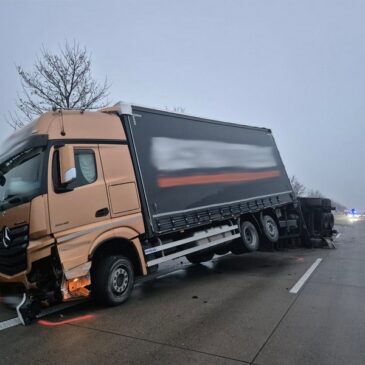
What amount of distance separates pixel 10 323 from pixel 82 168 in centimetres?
244

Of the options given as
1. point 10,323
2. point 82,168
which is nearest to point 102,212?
point 82,168

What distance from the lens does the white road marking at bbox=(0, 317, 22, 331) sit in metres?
5.34

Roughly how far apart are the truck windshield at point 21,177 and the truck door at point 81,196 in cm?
20

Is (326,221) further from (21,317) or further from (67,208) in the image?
(21,317)

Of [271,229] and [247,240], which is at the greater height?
[271,229]

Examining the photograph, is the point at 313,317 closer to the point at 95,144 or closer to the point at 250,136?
the point at 95,144

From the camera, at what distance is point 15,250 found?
5.57 m

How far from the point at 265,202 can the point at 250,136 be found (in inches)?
76.4

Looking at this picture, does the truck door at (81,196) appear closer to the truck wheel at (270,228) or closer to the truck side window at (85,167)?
the truck side window at (85,167)

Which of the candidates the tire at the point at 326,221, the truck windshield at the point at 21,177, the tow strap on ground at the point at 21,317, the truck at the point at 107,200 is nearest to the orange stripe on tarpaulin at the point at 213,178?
the truck at the point at 107,200

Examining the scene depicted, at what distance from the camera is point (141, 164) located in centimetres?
704

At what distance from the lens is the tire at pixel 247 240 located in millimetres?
9880

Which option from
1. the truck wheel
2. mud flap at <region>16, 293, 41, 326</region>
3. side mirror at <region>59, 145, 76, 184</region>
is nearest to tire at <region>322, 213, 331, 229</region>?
the truck wheel

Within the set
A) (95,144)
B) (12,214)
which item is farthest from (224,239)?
(12,214)
